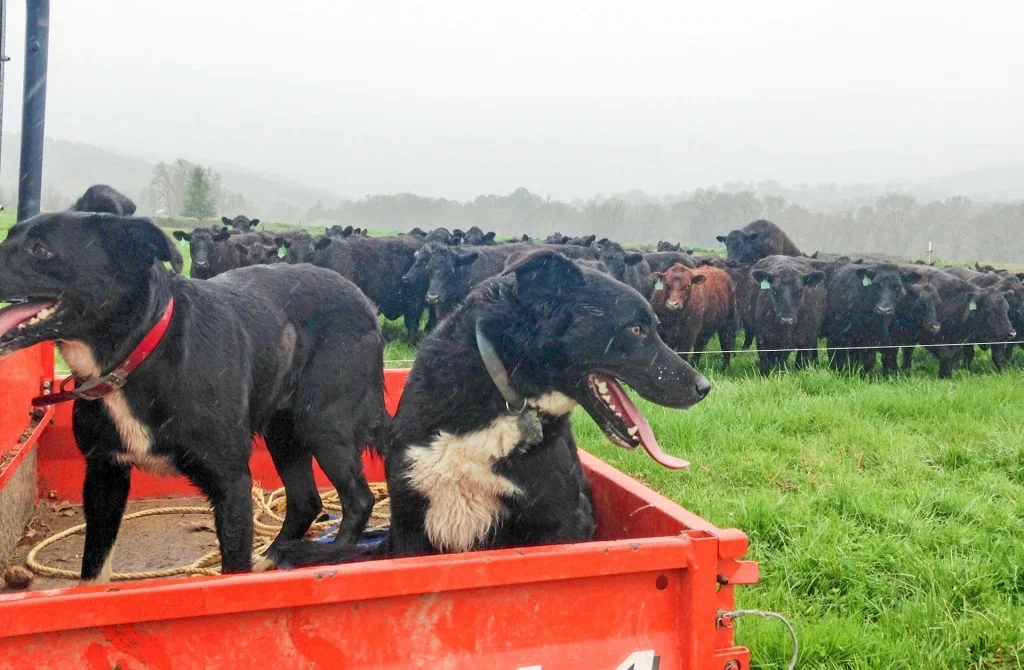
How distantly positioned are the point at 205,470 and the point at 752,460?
412 centimetres

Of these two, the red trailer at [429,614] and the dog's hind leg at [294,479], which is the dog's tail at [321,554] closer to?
the dog's hind leg at [294,479]

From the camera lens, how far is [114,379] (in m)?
2.88

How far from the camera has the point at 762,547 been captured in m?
4.55

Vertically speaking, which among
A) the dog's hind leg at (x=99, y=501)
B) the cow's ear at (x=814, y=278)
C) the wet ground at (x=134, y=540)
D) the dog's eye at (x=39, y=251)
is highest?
the dog's eye at (x=39, y=251)

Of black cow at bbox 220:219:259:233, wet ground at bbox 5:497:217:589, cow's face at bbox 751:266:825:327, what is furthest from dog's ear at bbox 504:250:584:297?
black cow at bbox 220:219:259:233

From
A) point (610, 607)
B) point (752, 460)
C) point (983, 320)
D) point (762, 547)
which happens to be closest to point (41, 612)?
point (610, 607)

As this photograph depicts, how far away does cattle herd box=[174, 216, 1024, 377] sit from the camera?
1199cm

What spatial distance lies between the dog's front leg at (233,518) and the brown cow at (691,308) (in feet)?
30.3

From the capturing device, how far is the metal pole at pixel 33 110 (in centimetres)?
378

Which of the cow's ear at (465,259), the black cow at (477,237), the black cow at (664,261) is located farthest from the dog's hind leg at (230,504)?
the black cow at (477,237)

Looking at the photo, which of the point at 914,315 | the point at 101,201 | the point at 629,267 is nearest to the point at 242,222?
the point at 629,267

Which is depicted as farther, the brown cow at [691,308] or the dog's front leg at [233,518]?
the brown cow at [691,308]

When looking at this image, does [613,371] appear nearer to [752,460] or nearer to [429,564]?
[429,564]

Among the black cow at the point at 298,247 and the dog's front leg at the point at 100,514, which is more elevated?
the black cow at the point at 298,247
